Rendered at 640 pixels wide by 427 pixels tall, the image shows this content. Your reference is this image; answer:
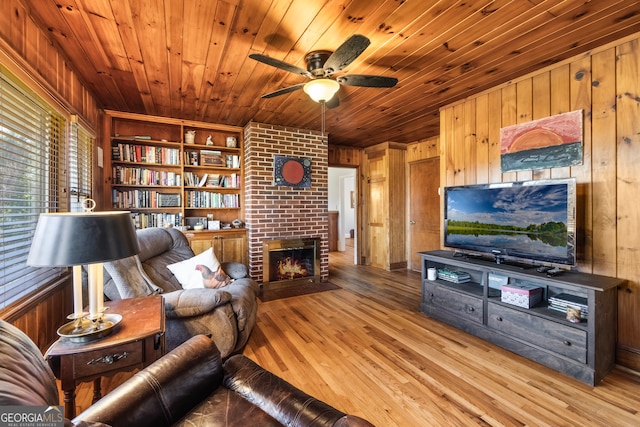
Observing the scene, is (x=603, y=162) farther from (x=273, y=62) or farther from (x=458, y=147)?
(x=273, y=62)

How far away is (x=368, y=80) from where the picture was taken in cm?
211

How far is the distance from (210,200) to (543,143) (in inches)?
153

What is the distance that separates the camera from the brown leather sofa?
2.58ft

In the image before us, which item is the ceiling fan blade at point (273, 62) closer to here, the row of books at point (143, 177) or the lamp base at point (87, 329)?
the lamp base at point (87, 329)

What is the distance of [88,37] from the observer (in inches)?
74.8

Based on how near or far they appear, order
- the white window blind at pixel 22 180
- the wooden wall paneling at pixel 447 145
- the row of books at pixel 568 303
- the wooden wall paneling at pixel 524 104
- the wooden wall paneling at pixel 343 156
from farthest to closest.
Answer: the wooden wall paneling at pixel 343 156
the wooden wall paneling at pixel 447 145
the wooden wall paneling at pixel 524 104
the row of books at pixel 568 303
the white window blind at pixel 22 180

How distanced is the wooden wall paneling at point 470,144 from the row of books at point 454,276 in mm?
975

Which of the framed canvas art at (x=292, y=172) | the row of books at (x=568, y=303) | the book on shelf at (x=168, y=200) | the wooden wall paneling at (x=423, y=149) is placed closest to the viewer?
the row of books at (x=568, y=303)

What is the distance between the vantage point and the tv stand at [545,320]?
1.81m

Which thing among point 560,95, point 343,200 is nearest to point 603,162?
point 560,95

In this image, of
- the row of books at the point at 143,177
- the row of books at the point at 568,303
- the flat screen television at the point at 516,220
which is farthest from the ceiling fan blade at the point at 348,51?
the row of books at the point at 143,177

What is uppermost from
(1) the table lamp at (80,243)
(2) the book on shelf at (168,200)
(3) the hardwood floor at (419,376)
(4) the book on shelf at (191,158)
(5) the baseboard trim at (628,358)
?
(4) the book on shelf at (191,158)

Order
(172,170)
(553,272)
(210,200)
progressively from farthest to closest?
1. (210,200)
2. (172,170)
3. (553,272)

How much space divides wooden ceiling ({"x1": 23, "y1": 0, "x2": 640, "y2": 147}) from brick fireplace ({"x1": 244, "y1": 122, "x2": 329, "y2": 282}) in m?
0.96
